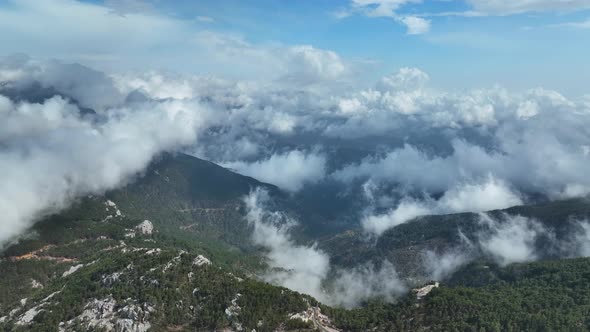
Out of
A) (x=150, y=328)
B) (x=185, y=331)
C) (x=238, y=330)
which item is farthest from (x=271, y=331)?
(x=150, y=328)

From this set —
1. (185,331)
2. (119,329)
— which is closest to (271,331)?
(185,331)

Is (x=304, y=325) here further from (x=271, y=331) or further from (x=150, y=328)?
(x=150, y=328)

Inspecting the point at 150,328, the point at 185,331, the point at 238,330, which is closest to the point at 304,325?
the point at 238,330

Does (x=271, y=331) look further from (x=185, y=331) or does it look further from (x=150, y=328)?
(x=150, y=328)

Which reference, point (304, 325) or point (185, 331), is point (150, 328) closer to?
point (185, 331)

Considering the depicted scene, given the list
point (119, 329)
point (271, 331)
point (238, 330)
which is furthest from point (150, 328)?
point (271, 331)

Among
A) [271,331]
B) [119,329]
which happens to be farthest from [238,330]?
[119,329]
